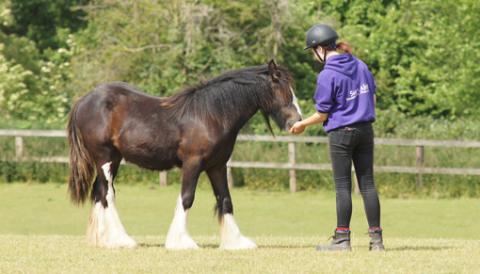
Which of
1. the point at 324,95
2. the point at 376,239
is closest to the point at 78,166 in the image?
the point at 324,95

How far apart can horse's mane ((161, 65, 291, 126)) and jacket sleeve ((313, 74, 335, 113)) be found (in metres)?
0.93

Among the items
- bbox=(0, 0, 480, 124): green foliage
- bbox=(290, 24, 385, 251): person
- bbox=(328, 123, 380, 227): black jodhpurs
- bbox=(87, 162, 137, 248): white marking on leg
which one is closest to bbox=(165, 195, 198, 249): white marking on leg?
bbox=(87, 162, 137, 248): white marking on leg

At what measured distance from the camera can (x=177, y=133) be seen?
1005 centimetres

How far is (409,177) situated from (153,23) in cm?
875

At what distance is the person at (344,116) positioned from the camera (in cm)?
892

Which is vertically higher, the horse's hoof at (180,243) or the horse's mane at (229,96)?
the horse's mane at (229,96)

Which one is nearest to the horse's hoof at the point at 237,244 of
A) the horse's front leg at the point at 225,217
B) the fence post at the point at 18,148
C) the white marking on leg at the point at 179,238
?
the horse's front leg at the point at 225,217

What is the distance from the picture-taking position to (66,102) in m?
30.8

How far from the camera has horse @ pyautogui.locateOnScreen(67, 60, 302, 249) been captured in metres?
9.87

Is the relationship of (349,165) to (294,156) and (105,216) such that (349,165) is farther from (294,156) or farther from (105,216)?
(294,156)

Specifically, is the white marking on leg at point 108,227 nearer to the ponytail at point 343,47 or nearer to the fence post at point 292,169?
the ponytail at point 343,47

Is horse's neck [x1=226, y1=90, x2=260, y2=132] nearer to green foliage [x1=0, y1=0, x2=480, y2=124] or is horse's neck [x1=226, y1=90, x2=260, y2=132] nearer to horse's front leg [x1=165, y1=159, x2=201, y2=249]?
horse's front leg [x1=165, y1=159, x2=201, y2=249]

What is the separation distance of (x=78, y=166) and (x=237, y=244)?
6.44ft

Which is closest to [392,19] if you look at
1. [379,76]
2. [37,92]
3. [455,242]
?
[379,76]
